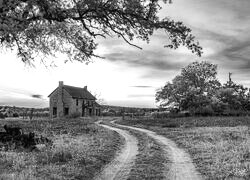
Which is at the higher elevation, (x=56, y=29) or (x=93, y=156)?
(x=56, y=29)

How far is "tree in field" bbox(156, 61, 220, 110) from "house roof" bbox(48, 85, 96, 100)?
934 inches

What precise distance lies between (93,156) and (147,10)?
7194 millimetres

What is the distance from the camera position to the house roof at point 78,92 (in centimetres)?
8119

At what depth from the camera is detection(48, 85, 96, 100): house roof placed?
266 ft

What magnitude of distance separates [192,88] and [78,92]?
33978 millimetres

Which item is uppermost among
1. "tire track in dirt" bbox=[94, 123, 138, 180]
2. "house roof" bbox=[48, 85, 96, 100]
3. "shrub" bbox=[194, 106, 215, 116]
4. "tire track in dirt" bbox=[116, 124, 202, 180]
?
"house roof" bbox=[48, 85, 96, 100]

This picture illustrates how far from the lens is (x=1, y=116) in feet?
226

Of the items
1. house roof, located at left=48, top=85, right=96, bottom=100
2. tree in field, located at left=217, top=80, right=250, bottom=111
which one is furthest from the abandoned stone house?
tree in field, located at left=217, top=80, right=250, bottom=111

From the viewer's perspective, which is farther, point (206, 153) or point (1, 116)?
point (1, 116)

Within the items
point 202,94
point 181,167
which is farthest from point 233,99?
point 181,167

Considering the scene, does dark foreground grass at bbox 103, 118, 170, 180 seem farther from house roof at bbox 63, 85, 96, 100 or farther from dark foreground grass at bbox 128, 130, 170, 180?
house roof at bbox 63, 85, 96, 100

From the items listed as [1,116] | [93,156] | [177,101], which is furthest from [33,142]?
[1,116]

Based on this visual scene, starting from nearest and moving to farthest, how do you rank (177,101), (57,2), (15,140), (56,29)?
(57,2), (56,29), (15,140), (177,101)

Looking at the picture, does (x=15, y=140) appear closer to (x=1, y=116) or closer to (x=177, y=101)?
(x=177, y=101)
